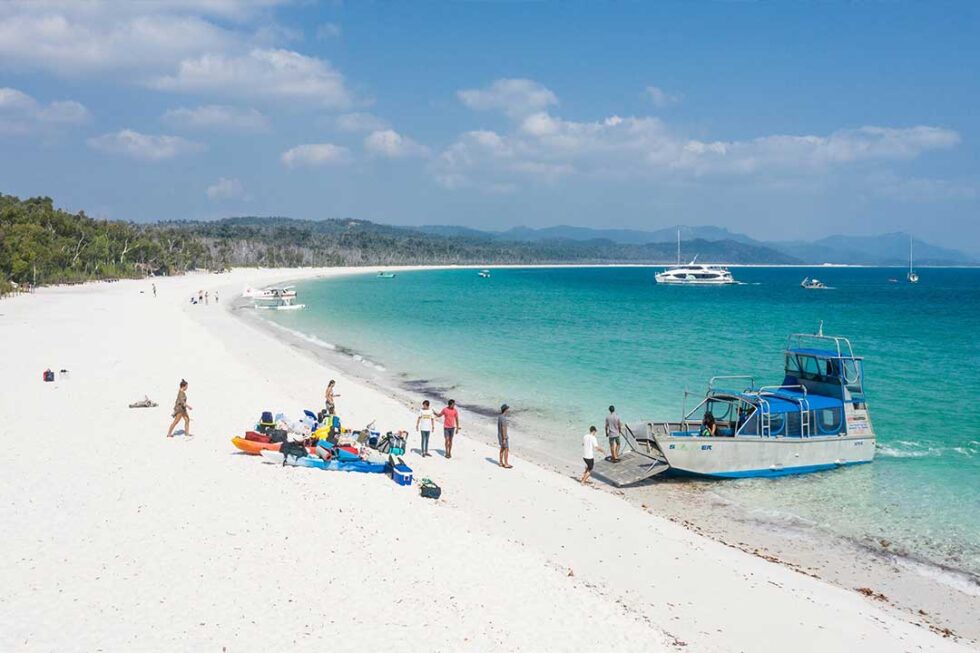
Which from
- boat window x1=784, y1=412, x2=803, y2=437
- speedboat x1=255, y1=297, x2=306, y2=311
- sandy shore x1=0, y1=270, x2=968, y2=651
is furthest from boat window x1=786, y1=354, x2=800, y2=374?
speedboat x1=255, y1=297, x2=306, y2=311

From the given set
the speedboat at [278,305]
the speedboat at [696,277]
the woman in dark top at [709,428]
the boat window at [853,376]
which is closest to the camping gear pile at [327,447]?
the woman in dark top at [709,428]

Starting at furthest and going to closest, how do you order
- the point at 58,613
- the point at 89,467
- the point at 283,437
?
1. the point at 283,437
2. the point at 89,467
3. the point at 58,613

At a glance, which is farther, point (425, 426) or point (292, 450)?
point (425, 426)

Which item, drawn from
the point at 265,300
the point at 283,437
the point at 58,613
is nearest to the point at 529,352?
the point at 283,437

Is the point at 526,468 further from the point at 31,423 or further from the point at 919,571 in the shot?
the point at 31,423

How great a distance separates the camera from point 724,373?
34656mm

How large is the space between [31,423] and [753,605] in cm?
1810

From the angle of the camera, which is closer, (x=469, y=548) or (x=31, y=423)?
(x=469, y=548)

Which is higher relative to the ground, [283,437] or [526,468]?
[283,437]

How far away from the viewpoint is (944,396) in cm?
2936

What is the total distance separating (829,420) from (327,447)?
1398 cm

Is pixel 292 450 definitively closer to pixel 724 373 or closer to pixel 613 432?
pixel 613 432

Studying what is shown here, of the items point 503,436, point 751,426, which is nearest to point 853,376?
point 751,426

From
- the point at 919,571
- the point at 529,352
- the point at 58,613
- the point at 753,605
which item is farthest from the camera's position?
the point at 529,352
